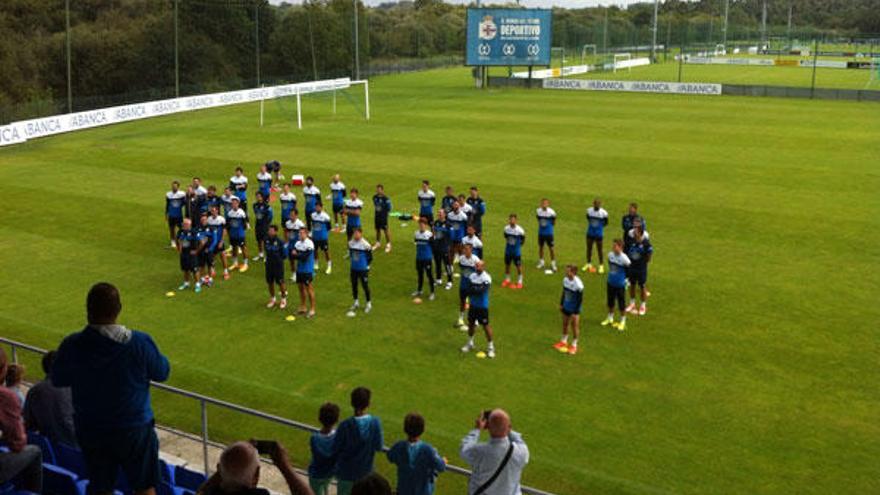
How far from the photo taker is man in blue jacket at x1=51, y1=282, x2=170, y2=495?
5.24 m

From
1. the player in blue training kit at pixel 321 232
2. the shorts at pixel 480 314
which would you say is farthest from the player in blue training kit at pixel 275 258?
the shorts at pixel 480 314

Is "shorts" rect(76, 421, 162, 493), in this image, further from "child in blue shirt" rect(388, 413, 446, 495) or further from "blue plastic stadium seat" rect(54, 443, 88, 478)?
"blue plastic stadium seat" rect(54, 443, 88, 478)

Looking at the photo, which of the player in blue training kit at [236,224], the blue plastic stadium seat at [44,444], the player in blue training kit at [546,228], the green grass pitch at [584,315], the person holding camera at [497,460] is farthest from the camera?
the player in blue training kit at [236,224]

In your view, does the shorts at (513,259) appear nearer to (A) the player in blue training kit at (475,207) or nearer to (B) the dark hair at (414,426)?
(A) the player in blue training kit at (475,207)

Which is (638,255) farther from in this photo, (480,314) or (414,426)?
(414,426)

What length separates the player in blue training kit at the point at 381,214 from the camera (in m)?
20.1

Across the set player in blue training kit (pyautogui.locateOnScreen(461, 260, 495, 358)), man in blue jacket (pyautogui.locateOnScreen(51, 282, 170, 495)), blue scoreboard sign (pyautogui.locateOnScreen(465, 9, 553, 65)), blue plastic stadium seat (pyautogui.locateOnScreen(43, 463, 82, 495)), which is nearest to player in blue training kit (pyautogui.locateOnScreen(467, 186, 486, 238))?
player in blue training kit (pyautogui.locateOnScreen(461, 260, 495, 358))

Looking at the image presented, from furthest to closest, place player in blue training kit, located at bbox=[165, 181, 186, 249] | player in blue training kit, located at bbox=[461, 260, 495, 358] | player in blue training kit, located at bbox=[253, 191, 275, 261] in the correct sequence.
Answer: player in blue training kit, located at bbox=[165, 181, 186, 249] < player in blue training kit, located at bbox=[253, 191, 275, 261] < player in blue training kit, located at bbox=[461, 260, 495, 358]

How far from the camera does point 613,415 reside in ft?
39.4

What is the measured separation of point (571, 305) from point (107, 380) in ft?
32.5

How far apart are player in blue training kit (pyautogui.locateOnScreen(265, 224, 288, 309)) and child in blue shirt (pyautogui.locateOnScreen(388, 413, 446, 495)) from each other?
374 inches

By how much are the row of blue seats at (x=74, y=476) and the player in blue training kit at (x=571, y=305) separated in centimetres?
795

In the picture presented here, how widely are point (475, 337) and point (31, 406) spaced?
28.0ft

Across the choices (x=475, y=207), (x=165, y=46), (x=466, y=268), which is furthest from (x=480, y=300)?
(x=165, y=46)
